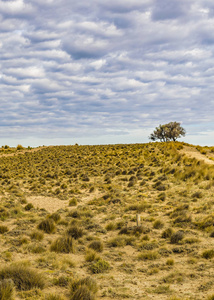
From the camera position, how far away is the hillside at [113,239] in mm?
7801

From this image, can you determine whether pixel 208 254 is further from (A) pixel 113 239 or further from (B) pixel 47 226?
(B) pixel 47 226

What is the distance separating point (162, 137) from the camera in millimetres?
83375

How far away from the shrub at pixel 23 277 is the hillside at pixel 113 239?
0.03m

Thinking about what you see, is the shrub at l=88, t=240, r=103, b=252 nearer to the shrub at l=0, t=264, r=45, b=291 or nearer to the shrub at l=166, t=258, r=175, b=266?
the shrub at l=166, t=258, r=175, b=266

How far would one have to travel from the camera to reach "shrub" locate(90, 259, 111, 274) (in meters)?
9.23

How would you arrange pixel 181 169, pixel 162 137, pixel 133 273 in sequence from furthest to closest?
pixel 162 137
pixel 181 169
pixel 133 273

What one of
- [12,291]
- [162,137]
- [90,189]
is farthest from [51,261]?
[162,137]

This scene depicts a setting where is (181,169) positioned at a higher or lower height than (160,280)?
higher

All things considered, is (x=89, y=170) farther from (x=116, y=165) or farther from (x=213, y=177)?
(x=213, y=177)

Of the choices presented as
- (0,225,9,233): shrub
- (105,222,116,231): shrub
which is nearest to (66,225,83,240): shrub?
(105,222,116,231): shrub

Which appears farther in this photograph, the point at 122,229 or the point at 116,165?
the point at 116,165

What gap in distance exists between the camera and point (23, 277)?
7777 mm

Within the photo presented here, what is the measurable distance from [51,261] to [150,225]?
648 centimetres

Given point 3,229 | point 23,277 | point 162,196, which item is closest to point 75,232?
point 3,229
